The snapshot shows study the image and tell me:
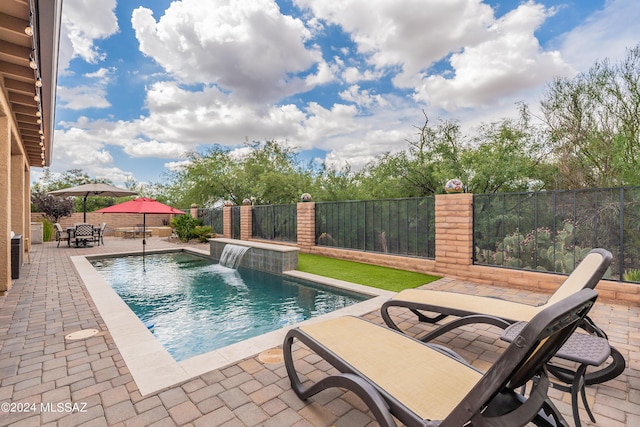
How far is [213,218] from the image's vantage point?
1666cm

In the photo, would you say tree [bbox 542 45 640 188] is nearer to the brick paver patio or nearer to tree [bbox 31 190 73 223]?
the brick paver patio

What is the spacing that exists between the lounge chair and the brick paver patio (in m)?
0.30

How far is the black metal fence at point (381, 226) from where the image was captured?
23.9 feet

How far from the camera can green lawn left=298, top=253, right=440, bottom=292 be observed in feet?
20.0

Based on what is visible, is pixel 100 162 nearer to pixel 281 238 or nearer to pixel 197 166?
pixel 197 166

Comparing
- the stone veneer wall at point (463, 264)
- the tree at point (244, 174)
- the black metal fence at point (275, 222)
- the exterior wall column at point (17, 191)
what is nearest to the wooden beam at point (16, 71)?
the exterior wall column at point (17, 191)

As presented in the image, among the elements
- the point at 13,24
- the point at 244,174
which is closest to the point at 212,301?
the point at 13,24

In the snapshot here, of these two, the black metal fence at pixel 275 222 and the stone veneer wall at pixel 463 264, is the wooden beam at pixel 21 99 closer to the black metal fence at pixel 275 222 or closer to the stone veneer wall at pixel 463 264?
the black metal fence at pixel 275 222

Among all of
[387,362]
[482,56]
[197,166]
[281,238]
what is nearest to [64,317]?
[387,362]

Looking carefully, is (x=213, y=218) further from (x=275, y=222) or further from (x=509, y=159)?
(x=509, y=159)

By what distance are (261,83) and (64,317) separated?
13.3 meters

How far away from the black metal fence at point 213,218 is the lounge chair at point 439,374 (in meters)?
14.3

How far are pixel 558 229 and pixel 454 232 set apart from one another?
1.78 metres

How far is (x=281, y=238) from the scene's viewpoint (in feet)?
39.0
